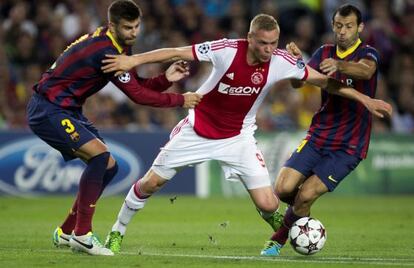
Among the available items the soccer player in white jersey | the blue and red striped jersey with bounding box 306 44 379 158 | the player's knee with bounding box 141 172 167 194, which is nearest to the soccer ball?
the soccer player in white jersey

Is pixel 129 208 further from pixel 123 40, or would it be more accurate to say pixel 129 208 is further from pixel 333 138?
pixel 333 138

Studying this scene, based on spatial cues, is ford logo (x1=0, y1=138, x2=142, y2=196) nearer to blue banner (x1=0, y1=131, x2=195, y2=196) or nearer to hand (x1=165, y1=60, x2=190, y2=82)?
blue banner (x1=0, y1=131, x2=195, y2=196)

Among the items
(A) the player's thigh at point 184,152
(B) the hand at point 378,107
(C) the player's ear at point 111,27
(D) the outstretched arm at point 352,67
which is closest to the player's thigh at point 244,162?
(A) the player's thigh at point 184,152

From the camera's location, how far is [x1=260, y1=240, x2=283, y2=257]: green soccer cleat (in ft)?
33.0

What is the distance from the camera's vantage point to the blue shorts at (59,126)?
9.66 m

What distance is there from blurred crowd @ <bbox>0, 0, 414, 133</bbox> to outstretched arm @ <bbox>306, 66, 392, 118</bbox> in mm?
8755

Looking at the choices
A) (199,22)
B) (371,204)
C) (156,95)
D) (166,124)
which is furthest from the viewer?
(199,22)

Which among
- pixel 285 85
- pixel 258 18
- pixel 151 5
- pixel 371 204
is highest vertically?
pixel 258 18

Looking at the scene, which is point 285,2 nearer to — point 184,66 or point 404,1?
point 404,1

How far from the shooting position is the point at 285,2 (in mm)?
22062

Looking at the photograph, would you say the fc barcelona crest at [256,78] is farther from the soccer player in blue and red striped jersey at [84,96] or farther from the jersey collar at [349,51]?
the jersey collar at [349,51]

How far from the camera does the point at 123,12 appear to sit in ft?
30.9

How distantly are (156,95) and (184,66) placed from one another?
63cm

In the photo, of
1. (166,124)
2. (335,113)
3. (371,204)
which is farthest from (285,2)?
(335,113)
